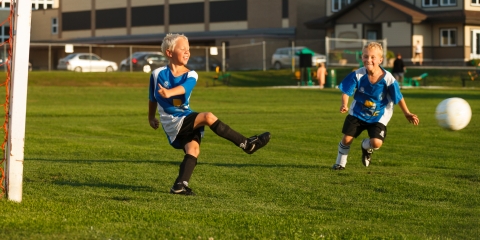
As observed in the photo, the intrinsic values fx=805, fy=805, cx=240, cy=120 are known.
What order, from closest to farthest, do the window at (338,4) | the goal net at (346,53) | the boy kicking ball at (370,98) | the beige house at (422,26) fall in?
the boy kicking ball at (370,98)
the goal net at (346,53)
the beige house at (422,26)
the window at (338,4)

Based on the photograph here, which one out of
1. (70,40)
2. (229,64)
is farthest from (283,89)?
(70,40)

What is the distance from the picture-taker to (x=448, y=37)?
5744 cm

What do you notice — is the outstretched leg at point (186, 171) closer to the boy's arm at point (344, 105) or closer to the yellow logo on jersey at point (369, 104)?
the boy's arm at point (344, 105)

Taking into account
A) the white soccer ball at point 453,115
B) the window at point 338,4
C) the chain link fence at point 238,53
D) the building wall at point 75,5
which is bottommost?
the white soccer ball at point 453,115

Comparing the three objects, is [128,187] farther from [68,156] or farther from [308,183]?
[68,156]

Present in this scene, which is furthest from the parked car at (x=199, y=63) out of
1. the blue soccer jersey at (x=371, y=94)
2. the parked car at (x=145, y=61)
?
the blue soccer jersey at (x=371, y=94)

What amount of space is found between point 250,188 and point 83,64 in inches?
1891

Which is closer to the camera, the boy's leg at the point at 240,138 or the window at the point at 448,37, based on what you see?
the boy's leg at the point at 240,138

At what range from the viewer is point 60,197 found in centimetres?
749

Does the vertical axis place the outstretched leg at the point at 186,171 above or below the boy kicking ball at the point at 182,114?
below

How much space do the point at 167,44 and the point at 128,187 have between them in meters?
1.59

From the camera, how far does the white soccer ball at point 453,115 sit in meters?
9.93

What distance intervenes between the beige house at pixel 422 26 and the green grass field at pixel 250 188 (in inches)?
1568

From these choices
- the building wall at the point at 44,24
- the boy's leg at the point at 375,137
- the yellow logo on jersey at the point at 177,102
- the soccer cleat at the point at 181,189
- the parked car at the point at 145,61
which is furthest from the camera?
the building wall at the point at 44,24
